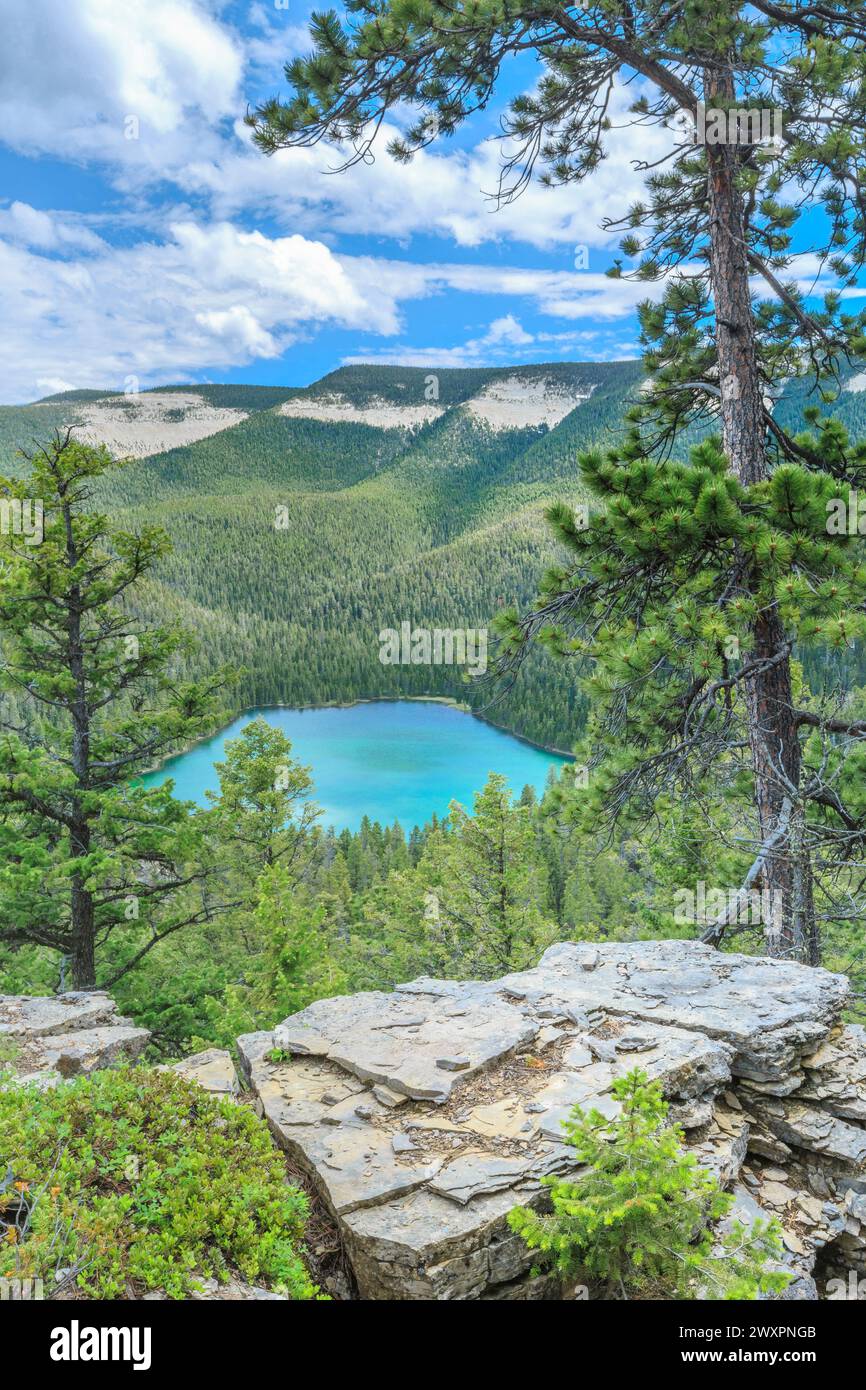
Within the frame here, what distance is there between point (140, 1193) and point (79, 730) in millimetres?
10080

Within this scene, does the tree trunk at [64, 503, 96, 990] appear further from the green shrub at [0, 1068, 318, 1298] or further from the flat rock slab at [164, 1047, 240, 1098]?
the green shrub at [0, 1068, 318, 1298]

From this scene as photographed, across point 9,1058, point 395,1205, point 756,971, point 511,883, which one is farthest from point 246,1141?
point 511,883

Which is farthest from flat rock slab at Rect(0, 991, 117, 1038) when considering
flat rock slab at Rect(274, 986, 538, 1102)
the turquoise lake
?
the turquoise lake

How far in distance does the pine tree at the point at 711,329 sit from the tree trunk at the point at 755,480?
0.08 feet

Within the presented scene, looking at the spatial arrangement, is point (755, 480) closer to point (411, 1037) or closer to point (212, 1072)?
point (411, 1037)

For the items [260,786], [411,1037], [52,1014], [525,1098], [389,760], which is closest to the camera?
[525,1098]

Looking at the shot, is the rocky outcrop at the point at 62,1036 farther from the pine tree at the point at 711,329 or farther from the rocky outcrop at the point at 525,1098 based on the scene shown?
the pine tree at the point at 711,329

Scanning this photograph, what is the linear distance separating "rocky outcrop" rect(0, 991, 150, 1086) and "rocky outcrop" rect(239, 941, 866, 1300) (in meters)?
1.47

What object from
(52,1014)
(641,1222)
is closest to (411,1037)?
(641,1222)

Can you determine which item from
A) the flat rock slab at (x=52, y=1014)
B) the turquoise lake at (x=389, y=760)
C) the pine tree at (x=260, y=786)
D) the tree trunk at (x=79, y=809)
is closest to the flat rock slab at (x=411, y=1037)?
the flat rock slab at (x=52, y=1014)

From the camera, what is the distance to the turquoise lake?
91.9 m

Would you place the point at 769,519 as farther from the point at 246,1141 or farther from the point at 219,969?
the point at 219,969

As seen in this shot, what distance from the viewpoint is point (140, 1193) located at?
3.49 metres

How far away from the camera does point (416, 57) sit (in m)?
6.96
